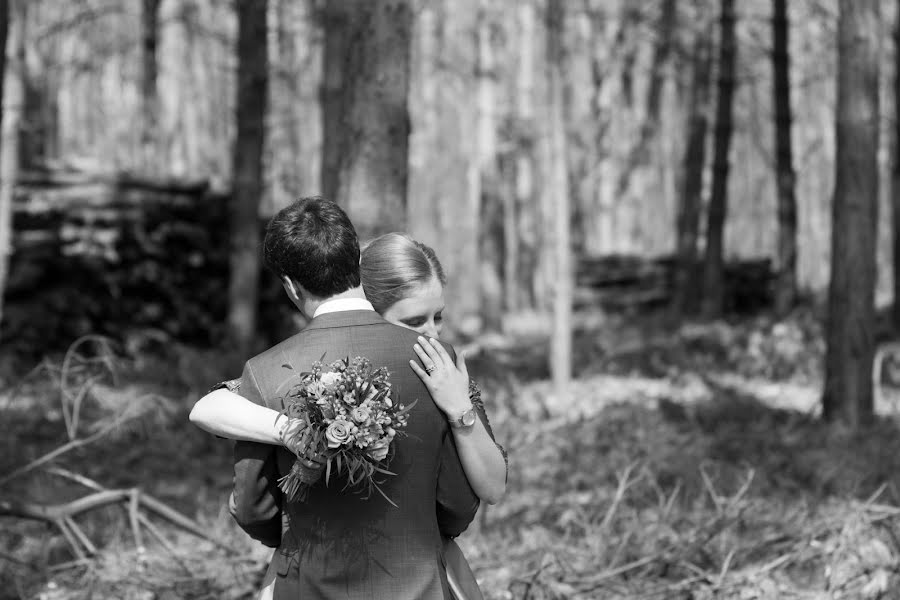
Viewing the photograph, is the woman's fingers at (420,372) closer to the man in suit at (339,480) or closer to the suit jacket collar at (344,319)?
the man in suit at (339,480)

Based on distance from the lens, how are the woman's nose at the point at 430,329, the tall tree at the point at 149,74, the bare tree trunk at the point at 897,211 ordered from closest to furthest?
the woman's nose at the point at 430,329
the bare tree trunk at the point at 897,211
the tall tree at the point at 149,74

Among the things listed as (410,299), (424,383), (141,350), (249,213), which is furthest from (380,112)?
(141,350)

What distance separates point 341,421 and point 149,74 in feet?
60.4

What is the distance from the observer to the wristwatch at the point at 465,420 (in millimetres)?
2703

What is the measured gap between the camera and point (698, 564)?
18.8 feet

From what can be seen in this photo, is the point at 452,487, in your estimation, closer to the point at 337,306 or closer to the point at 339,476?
the point at 339,476

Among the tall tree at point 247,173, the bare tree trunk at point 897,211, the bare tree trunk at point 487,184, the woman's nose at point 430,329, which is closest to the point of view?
the woman's nose at point 430,329

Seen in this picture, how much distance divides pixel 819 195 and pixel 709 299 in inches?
1289

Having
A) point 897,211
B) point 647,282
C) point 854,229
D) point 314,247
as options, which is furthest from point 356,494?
point 647,282

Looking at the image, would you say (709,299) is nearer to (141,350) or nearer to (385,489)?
(141,350)

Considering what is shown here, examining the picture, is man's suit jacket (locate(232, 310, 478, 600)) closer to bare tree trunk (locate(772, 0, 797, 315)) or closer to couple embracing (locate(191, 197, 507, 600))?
couple embracing (locate(191, 197, 507, 600))

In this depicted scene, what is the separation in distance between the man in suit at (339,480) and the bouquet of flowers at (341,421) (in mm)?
89

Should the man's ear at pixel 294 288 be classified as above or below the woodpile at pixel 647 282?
above

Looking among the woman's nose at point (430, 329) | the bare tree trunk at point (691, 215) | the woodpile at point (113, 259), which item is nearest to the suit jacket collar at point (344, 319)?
the woman's nose at point (430, 329)
